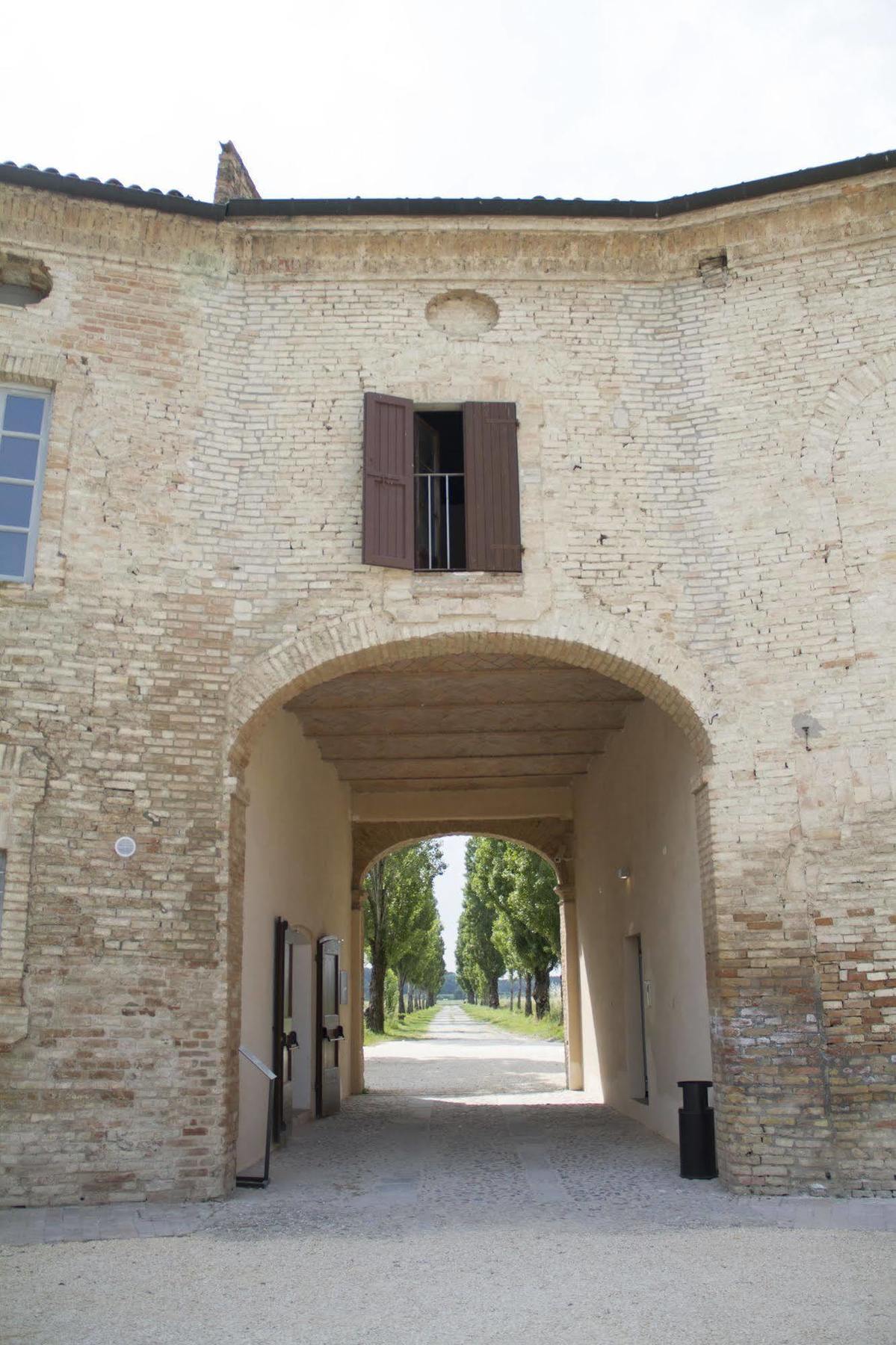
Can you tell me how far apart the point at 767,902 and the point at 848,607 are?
7.78ft

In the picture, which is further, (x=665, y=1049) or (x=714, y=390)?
(x=665, y=1049)

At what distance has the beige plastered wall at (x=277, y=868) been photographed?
9805 millimetres

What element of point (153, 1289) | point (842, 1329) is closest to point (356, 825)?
point (153, 1289)

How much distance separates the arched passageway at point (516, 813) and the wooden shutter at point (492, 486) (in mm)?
731

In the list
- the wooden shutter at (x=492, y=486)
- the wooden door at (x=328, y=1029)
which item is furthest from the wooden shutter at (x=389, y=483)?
the wooden door at (x=328, y=1029)

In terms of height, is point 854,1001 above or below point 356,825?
below

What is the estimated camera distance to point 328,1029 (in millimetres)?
14062

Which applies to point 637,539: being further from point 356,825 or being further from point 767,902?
point 356,825

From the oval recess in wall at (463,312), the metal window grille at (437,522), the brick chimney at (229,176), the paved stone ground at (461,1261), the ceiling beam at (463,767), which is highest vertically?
the brick chimney at (229,176)

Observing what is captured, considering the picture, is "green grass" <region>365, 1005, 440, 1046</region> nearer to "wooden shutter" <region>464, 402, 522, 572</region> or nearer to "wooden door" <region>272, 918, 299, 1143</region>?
"wooden door" <region>272, 918, 299, 1143</region>

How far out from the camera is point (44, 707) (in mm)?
8453

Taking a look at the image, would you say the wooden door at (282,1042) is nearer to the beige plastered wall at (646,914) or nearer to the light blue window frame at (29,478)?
the beige plastered wall at (646,914)

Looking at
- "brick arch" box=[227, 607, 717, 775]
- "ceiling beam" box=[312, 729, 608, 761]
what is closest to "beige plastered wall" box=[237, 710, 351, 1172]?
"ceiling beam" box=[312, 729, 608, 761]

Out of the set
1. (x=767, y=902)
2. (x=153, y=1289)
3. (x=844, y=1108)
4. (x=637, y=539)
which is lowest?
(x=153, y=1289)
